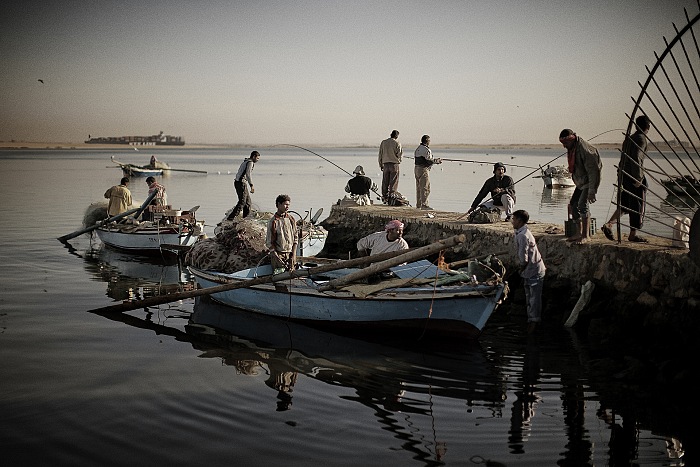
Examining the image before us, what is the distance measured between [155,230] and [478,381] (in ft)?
38.3

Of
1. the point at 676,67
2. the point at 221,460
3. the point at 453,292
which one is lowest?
the point at 221,460

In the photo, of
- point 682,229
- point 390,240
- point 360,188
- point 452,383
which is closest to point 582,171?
point 682,229

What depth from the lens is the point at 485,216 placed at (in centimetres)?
1505

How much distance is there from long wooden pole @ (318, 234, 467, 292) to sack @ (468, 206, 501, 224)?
5263mm

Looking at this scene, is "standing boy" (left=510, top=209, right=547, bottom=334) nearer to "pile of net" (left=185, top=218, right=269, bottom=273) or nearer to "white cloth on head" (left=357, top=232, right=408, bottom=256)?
"white cloth on head" (left=357, top=232, right=408, bottom=256)

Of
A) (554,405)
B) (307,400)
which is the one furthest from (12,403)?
(554,405)

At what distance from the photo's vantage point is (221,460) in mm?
6457

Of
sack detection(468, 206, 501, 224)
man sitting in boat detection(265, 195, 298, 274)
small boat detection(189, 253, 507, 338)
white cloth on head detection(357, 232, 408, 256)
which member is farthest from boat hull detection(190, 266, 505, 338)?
sack detection(468, 206, 501, 224)

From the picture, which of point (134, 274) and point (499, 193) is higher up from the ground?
point (499, 193)

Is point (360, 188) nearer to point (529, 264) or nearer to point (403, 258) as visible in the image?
point (529, 264)

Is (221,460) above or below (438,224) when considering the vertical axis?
below

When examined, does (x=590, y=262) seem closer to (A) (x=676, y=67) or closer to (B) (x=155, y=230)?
(A) (x=676, y=67)

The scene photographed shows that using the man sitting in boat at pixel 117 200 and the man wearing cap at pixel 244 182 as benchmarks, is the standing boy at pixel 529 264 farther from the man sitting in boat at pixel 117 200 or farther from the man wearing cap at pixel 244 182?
the man sitting in boat at pixel 117 200

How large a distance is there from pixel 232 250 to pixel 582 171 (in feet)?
21.3
